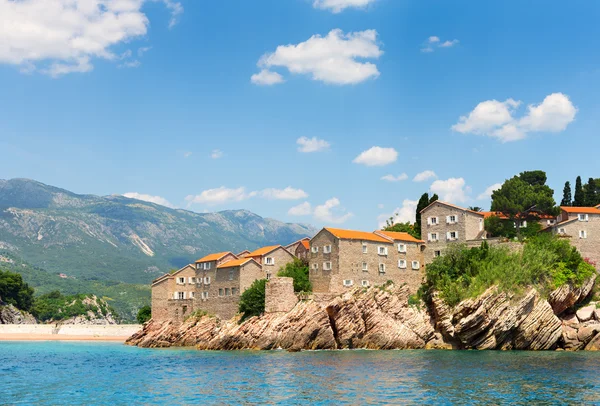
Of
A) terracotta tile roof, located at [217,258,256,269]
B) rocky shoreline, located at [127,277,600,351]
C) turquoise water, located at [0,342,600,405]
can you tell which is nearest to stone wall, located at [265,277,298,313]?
rocky shoreline, located at [127,277,600,351]

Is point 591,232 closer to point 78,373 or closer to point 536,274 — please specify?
point 536,274

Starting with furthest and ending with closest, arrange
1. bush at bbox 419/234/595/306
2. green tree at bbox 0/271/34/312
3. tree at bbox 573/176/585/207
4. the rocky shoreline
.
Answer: green tree at bbox 0/271/34/312
tree at bbox 573/176/585/207
bush at bbox 419/234/595/306
the rocky shoreline

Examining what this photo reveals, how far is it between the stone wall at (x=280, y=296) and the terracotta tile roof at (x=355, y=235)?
335 inches

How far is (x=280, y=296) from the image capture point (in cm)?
8031

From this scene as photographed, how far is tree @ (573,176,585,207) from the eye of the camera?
101 meters

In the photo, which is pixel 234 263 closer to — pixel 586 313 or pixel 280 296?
pixel 280 296

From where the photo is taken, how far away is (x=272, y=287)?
80.8 meters

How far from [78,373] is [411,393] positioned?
1245 inches

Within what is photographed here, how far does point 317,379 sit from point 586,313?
42.1 meters

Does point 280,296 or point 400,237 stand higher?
point 400,237

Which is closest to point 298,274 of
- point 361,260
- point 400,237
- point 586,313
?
point 361,260

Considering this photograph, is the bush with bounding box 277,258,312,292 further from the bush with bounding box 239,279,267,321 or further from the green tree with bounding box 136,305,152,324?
the green tree with bounding box 136,305,152,324

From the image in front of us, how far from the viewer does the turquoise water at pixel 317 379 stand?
39.3 metres

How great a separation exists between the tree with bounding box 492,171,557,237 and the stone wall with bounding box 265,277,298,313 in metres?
30.5
